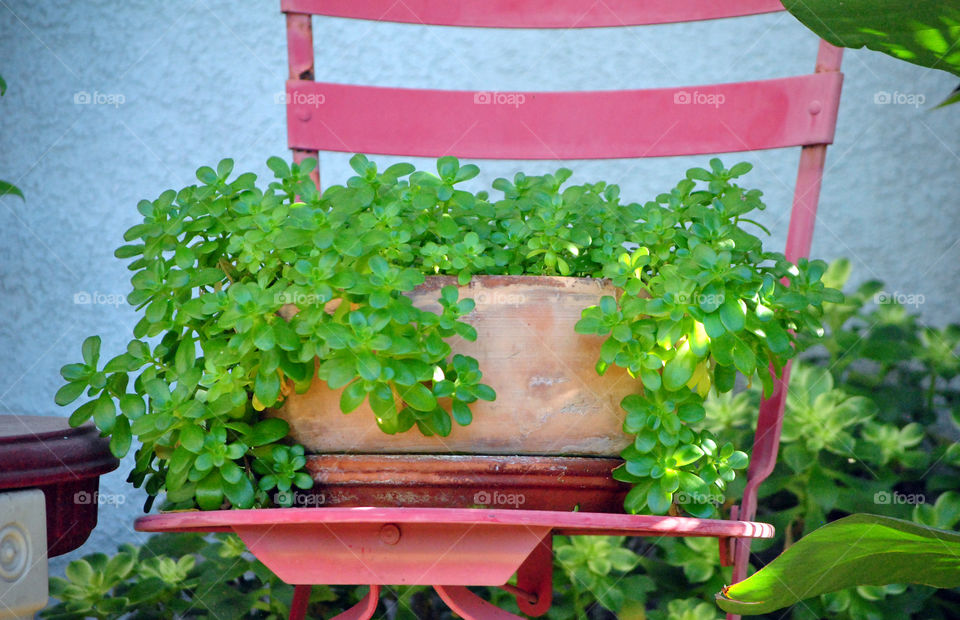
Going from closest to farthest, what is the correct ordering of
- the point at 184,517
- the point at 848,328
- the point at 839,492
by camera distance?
the point at 184,517 → the point at 839,492 → the point at 848,328

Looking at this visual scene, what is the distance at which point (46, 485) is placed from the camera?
0.89m

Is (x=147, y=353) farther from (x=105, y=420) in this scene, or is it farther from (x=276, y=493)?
(x=276, y=493)

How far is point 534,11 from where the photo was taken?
126cm

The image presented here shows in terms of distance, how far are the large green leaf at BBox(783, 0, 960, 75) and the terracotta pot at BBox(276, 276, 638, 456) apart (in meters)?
0.31

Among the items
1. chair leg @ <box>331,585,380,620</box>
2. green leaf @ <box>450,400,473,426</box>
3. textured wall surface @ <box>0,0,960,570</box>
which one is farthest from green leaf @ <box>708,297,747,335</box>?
textured wall surface @ <box>0,0,960,570</box>

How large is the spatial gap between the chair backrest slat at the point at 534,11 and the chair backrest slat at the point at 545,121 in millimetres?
98

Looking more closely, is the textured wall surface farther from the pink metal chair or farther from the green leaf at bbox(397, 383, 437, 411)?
the green leaf at bbox(397, 383, 437, 411)

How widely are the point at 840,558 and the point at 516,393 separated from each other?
29 centimetres

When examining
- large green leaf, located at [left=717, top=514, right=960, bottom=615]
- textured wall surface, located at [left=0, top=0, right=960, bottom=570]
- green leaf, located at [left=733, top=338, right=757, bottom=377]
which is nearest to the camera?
large green leaf, located at [left=717, top=514, right=960, bottom=615]

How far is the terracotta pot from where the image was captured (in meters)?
0.80

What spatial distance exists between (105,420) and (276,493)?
176 mm

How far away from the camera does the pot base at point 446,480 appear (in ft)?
2.57

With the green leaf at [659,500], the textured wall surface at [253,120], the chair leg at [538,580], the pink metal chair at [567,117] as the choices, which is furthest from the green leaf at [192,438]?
the textured wall surface at [253,120]

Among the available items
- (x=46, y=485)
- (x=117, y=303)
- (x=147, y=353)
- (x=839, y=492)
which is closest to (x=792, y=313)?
(x=147, y=353)
